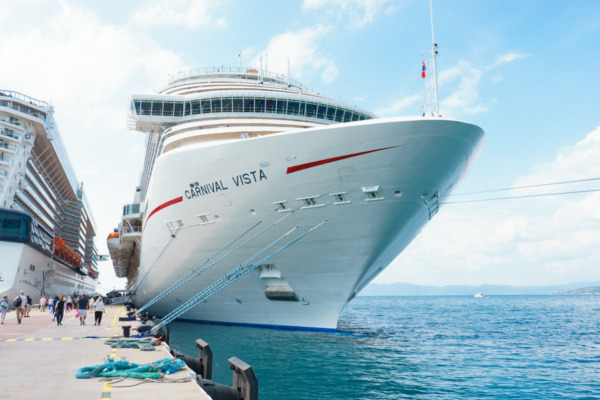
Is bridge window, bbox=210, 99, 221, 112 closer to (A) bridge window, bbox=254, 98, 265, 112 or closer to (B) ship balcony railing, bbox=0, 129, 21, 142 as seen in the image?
(A) bridge window, bbox=254, 98, 265, 112

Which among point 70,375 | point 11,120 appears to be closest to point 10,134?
point 11,120

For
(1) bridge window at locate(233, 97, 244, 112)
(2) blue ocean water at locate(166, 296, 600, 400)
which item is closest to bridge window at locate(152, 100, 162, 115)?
(1) bridge window at locate(233, 97, 244, 112)

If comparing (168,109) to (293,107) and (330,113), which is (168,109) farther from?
(330,113)

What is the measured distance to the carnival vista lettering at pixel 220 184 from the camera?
45.9 ft

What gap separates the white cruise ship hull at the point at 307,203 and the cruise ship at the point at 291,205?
0.04m

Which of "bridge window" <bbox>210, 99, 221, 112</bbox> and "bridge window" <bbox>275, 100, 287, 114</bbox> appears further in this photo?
"bridge window" <bbox>210, 99, 221, 112</bbox>

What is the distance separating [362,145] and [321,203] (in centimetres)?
234

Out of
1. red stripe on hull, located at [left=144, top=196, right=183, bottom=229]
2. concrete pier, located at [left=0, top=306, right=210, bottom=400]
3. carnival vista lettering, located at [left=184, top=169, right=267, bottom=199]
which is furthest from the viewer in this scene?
red stripe on hull, located at [left=144, top=196, right=183, bottom=229]

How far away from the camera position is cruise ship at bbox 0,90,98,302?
31.6 meters

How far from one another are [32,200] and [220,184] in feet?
123

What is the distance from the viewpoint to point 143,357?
882cm

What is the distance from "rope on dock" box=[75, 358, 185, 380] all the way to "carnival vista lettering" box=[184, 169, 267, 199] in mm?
7257

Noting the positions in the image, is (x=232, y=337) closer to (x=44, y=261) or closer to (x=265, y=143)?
(x=265, y=143)

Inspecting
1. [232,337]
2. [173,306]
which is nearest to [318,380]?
[232,337]
